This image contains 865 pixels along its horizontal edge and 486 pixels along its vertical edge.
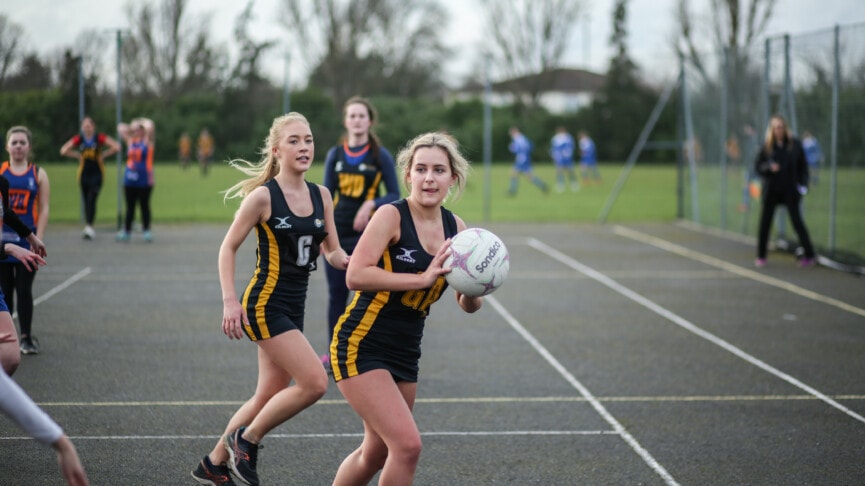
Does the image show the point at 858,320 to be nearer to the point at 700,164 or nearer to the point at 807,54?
the point at 807,54

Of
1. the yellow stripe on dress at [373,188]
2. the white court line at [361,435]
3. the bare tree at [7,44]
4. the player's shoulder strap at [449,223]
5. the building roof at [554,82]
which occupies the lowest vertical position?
the white court line at [361,435]

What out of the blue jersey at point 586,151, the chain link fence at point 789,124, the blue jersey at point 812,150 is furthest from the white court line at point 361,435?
the blue jersey at point 586,151

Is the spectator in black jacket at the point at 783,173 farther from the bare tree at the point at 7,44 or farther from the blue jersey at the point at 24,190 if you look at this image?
the bare tree at the point at 7,44

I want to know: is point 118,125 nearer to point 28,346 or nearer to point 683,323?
point 28,346

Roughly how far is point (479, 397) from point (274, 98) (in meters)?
17.7

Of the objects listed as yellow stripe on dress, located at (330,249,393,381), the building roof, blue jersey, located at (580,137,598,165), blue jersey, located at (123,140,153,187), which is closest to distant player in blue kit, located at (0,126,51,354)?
yellow stripe on dress, located at (330,249,393,381)

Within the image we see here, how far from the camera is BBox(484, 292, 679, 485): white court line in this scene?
5.93 m

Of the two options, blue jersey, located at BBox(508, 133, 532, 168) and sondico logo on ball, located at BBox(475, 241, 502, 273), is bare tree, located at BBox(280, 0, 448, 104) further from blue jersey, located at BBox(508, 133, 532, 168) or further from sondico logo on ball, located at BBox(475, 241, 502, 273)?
sondico logo on ball, located at BBox(475, 241, 502, 273)

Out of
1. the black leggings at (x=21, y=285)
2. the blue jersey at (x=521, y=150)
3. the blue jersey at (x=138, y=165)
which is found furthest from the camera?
the blue jersey at (x=521, y=150)

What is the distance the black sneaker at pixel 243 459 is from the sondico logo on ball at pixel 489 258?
5.47 feet

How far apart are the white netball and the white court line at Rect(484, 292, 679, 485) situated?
6.51 ft

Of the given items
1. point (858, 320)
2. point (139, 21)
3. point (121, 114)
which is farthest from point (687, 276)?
point (139, 21)

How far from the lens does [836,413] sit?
23.5 ft

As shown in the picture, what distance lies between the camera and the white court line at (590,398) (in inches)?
233
